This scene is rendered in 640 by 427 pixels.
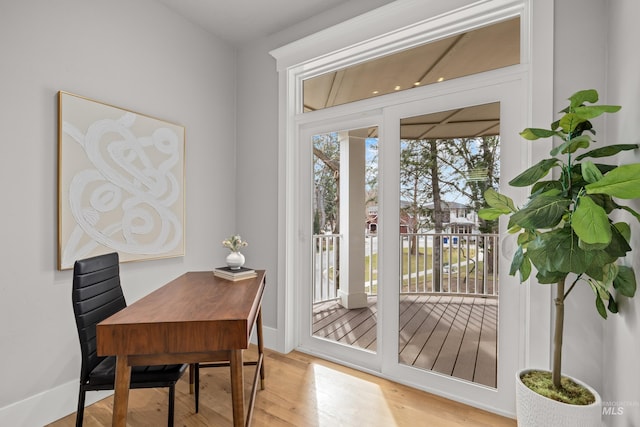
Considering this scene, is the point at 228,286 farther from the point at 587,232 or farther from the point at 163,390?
the point at 587,232

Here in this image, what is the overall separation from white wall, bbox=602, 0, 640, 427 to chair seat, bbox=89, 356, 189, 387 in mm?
1948

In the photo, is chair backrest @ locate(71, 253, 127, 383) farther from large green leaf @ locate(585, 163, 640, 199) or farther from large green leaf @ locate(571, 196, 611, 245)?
large green leaf @ locate(585, 163, 640, 199)

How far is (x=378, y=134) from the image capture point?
7.98 feet

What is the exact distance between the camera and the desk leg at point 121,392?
123cm

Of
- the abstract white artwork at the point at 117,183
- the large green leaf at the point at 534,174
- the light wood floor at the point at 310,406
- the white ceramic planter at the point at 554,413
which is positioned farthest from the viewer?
the abstract white artwork at the point at 117,183

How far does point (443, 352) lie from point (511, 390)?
426 mm

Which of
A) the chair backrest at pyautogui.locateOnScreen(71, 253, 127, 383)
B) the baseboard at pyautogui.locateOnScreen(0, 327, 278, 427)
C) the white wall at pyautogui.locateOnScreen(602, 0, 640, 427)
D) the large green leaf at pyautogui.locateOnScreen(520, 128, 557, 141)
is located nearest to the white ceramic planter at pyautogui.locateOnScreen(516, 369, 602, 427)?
the white wall at pyautogui.locateOnScreen(602, 0, 640, 427)

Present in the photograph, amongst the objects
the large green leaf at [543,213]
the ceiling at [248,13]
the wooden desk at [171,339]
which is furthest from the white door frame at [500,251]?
the wooden desk at [171,339]

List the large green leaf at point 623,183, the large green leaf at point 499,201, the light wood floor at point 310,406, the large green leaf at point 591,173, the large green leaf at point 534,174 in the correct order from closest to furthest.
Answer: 1. the large green leaf at point 623,183
2. the large green leaf at point 591,173
3. the large green leaf at point 534,174
4. the large green leaf at point 499,201
5. the light wood floor at point 310,406

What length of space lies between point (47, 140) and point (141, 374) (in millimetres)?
1514

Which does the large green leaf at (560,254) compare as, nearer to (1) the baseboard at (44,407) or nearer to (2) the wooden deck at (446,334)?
(2) the wooden deck at (446,334)

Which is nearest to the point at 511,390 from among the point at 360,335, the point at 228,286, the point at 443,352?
the point at 443,352

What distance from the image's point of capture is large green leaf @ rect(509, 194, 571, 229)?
3.99ft

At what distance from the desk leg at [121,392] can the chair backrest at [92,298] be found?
37 centimetres
